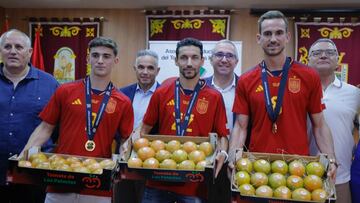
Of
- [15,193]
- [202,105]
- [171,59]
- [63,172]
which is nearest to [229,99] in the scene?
[202,105]

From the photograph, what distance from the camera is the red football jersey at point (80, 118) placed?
246 cm

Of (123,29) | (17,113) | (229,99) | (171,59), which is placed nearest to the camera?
(17,113)

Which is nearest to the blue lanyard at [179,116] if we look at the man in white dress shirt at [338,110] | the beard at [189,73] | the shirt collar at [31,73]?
the beard at [189,73]

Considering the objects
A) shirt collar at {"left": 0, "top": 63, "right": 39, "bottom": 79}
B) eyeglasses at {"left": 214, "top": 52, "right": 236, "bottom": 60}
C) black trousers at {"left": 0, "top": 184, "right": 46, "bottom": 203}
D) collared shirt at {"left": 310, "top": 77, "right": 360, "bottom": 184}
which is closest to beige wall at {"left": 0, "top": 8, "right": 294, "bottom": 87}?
eyeglasses at {"left": 214, "top": 52, "right": 236, "bottom": 60}

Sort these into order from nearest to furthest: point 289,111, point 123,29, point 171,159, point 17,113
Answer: point 171,159
point 289,111
point 17,113
point 123,29

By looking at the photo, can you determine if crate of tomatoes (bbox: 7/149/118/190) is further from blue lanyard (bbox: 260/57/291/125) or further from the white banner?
the white banner

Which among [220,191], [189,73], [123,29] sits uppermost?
[123,29]

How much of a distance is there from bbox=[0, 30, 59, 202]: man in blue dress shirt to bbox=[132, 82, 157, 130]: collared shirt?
85 centimetres

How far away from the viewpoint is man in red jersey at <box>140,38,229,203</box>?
242 cm

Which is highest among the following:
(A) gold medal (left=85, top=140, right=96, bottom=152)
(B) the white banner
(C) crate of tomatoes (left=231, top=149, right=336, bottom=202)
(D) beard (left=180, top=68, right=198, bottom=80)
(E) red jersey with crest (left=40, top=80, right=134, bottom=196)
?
(B) the white banner

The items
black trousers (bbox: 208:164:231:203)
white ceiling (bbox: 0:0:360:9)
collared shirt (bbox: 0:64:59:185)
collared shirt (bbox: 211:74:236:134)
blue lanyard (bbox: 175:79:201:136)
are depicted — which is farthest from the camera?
white ceiling (bbox: 0:0:360:9)

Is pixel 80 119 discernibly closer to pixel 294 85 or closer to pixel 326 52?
pixel 294 85

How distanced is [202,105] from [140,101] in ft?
3.51

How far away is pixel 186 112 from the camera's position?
8.18ft
